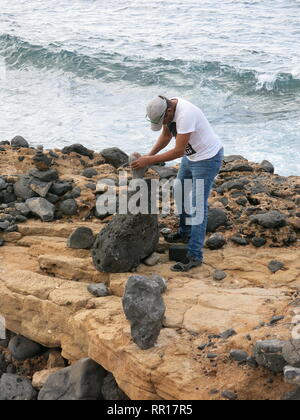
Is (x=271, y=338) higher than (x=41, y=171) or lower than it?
lower

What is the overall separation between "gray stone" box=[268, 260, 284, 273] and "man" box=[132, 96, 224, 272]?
667 mm

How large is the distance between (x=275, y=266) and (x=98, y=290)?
1.74m

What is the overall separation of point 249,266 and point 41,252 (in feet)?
6.76

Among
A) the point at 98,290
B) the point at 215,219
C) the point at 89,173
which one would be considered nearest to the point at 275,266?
the point at 215,219

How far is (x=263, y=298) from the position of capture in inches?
175

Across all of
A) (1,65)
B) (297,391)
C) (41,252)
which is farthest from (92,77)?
(297,391)

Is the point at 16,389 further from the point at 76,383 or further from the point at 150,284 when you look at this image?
the point at 150,284

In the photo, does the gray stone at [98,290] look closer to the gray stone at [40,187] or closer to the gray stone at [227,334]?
the gray stone at [227,334]

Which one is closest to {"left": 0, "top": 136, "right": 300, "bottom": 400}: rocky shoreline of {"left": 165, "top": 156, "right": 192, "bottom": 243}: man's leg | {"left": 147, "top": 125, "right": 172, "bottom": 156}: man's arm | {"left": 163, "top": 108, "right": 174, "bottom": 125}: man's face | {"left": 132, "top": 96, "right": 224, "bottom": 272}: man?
{"left": 165, "top": 156, "right": 192, "bottom": 243}: man's leg

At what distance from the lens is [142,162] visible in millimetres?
4848

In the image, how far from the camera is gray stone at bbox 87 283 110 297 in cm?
473

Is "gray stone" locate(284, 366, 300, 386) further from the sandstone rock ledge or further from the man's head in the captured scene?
the man's head

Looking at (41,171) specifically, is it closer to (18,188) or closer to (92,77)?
(18,188)

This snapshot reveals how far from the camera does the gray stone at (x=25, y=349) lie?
4.96m
